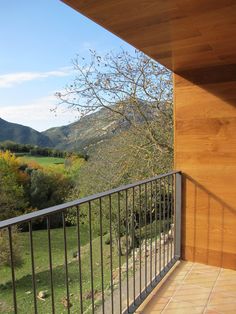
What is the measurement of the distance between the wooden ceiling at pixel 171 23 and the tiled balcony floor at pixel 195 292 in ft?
6.34

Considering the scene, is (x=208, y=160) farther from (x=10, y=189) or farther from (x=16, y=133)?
(x=16, y=133)

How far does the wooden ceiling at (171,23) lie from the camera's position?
1.50 m

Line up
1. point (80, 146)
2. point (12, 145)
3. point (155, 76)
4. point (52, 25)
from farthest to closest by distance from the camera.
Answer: point (12, 145) < point (80, 146) < point (52, 25) < point (155, 76)

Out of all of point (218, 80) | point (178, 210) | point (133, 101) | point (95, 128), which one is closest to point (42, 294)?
point (95, 128)

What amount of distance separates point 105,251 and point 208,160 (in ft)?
34.9

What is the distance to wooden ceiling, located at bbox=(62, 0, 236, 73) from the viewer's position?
4.93ft

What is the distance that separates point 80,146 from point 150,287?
5.41 metres

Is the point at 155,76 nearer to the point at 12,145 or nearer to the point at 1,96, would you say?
the point at 1,96

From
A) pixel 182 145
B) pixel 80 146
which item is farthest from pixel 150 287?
pixel 80 146

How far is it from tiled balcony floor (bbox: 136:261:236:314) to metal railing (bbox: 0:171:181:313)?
0.32 ft

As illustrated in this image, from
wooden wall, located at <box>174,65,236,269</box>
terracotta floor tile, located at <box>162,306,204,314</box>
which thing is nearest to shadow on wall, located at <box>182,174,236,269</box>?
wooden wall, located at <box>174,65,236,269</box>

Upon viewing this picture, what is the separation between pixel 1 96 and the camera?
2067 centimetres

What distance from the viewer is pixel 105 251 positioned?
41.9 ft

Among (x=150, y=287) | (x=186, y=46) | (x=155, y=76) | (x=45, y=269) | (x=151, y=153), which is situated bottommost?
(x=45, y=269)
